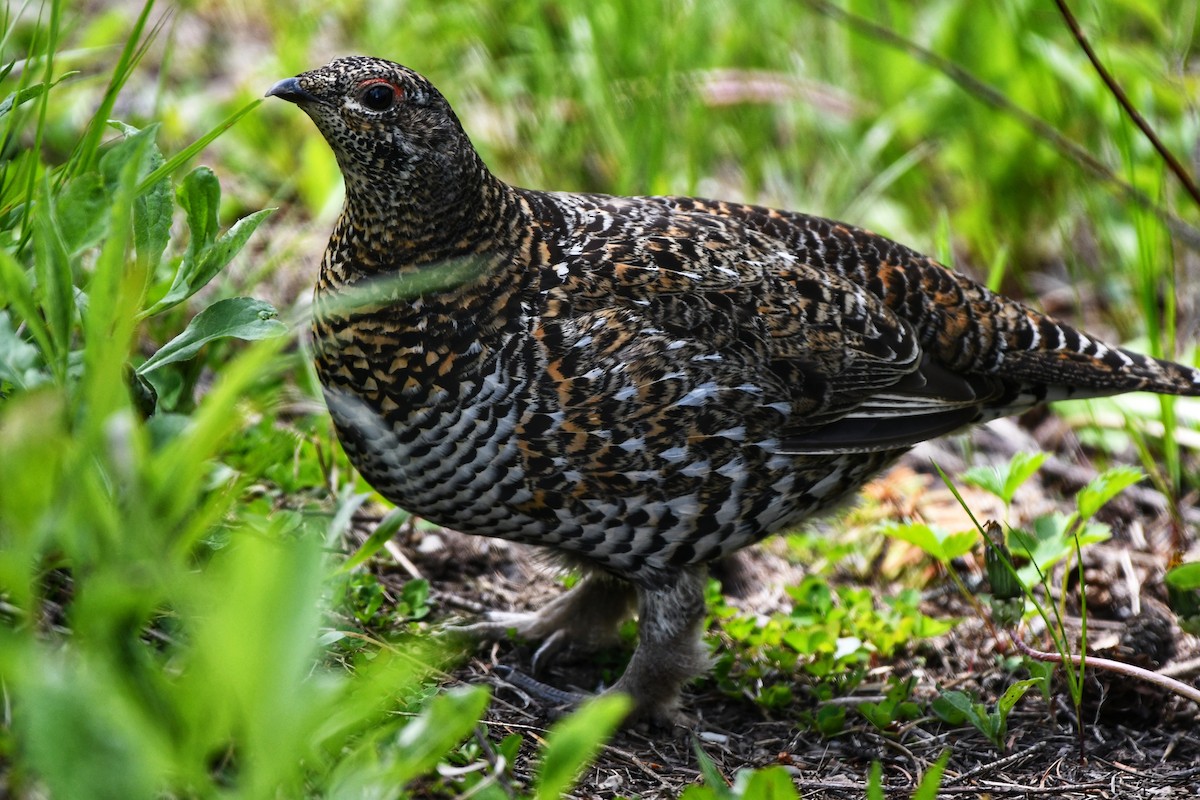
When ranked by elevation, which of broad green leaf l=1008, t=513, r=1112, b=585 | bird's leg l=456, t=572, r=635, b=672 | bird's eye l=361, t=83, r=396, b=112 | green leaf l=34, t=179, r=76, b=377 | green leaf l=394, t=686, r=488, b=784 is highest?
bird's eye l=361, t=83, r=396, b=112

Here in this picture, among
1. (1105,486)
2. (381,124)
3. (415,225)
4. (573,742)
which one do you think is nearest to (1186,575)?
(1105,486)

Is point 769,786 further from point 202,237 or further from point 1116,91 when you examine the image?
point 1116,91

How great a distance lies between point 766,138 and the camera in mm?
6273

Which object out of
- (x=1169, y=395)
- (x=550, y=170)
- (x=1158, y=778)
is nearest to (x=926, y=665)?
(x=1158, y=778)

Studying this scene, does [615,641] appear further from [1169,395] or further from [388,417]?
[1169,395]

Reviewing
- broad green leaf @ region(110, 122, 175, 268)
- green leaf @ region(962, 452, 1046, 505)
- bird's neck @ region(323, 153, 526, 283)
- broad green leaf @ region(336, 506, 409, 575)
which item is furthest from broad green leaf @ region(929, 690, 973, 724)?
broad green leaf @ region(110, 122, 175, 268)

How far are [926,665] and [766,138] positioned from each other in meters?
3.23

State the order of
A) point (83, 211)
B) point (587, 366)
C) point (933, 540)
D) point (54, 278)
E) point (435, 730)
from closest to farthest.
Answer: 1. point (435, 730)
2. point (54, 278)
3. point (83, 211)
4. point (587, 366)
5. point (933, 540)

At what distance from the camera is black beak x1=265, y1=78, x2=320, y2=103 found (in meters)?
3.05

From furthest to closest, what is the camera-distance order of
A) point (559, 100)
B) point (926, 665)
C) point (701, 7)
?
point (559, 100) → point (701, 7) → point (926, 665)

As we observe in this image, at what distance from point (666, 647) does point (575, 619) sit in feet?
1.36

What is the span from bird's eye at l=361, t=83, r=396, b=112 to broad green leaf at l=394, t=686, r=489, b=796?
1.78m

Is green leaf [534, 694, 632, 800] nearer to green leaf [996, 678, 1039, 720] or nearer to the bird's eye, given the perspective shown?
green leaf [996, 678, 1039, 720]

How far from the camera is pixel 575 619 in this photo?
12.3ft
